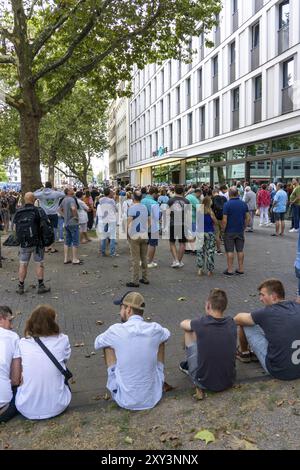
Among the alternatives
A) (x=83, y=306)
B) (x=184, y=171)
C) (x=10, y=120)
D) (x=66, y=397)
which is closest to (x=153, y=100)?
(x=184, y=171)

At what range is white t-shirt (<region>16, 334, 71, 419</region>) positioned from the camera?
375 cm

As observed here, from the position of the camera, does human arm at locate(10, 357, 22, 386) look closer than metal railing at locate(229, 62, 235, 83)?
Yes

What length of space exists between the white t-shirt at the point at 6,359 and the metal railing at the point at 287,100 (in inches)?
775

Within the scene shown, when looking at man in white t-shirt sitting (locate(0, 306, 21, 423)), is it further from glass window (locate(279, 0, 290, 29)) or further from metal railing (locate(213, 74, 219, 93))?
metal railing (locate(213, 74, 219, 93))

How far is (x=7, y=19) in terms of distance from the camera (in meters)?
15.5

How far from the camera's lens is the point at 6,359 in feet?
12.4

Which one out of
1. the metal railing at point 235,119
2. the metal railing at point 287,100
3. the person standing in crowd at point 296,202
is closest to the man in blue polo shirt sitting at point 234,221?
the person standing in crowd at point 296,202

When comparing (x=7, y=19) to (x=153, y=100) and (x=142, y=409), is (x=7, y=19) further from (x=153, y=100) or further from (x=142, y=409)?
(x=153, y=100)

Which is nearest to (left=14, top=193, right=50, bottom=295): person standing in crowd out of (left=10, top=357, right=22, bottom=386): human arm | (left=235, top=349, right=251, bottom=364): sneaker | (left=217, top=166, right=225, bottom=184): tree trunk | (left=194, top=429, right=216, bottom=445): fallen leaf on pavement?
(left=10, top=357, right=22, bottom=386): human arm

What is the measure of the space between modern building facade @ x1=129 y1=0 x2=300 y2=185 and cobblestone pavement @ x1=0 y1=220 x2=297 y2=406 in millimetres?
10684

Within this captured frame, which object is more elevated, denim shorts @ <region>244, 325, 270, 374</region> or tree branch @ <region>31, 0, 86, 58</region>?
tree branch @ <region>31, 0, 86, 58</region>

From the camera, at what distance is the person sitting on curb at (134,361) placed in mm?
3857

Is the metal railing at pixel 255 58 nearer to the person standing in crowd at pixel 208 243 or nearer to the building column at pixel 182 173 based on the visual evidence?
the building column at pixel 182 173
